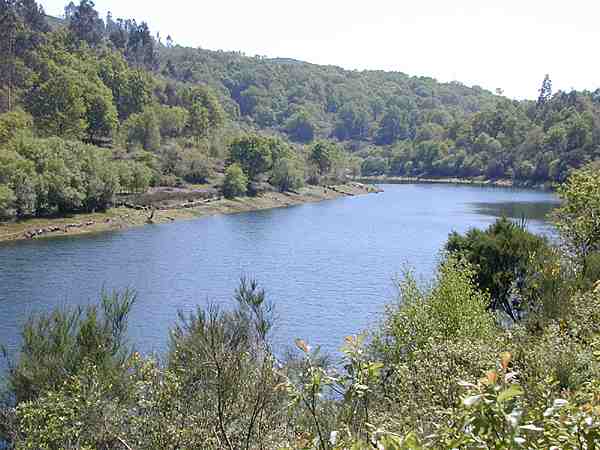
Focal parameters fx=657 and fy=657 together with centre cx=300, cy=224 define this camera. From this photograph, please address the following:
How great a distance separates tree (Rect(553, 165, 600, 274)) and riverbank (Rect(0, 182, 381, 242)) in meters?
58.5

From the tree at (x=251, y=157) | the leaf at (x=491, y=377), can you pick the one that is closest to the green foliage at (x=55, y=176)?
the tree at (x=251, y=157)

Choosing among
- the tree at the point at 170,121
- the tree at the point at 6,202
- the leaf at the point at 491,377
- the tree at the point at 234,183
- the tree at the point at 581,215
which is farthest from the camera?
the tree at the point at 170,121

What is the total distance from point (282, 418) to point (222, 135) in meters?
138

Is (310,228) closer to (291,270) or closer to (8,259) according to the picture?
(291,270)

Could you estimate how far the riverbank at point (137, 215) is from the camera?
→ 77.6 metres

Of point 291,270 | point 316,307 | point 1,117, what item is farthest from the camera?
point 1,117

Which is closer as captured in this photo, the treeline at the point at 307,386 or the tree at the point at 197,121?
the treeline at the point at 307,386

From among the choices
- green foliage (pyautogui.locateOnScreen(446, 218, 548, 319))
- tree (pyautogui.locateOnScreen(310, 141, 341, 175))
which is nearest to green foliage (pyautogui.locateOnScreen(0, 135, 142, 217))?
green foliage (pyautogui.locateOnScreen(446, 218, 548, 319))

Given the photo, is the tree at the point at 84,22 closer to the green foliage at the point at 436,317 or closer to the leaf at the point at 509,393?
the green foliage at the point at 436,317

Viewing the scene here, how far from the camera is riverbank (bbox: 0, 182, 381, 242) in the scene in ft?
255

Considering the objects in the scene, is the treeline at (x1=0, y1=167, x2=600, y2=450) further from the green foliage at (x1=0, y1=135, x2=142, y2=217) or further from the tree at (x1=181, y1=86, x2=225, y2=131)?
the tree at (x1=181, y1=86, x2=225, y2=131)

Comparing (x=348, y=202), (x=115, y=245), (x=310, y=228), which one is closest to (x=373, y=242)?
(x=310, y=228)

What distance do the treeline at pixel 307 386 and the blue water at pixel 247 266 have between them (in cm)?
1173

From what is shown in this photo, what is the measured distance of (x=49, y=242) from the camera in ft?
240
